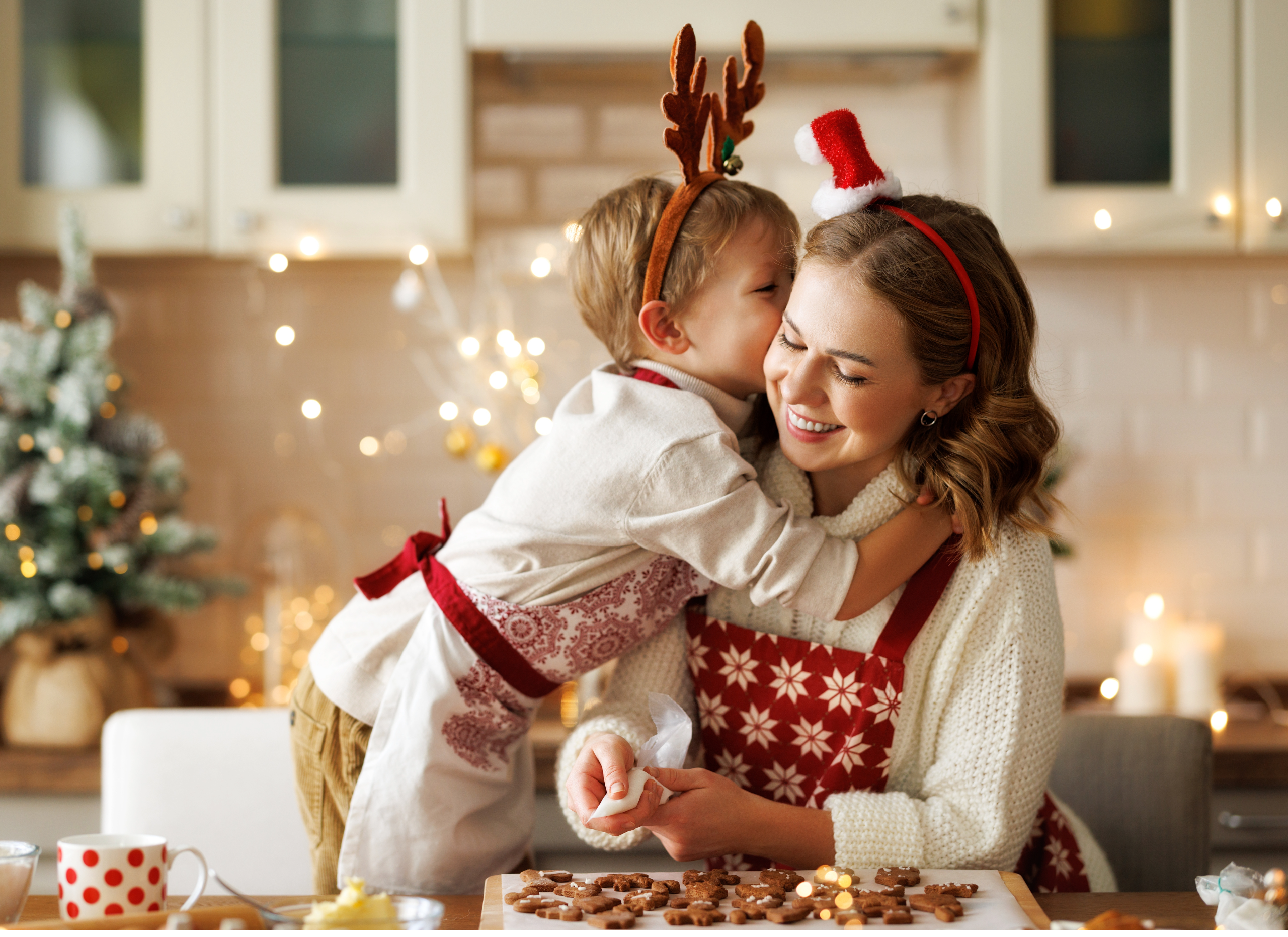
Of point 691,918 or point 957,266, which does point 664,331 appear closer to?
point 957,266

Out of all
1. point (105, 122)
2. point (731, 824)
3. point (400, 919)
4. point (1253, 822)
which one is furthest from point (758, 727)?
point (105, 122)

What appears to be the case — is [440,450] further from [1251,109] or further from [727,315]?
[1251,109]

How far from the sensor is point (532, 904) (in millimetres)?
880

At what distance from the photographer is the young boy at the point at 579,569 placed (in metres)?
1.12

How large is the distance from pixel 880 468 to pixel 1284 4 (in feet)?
4.66

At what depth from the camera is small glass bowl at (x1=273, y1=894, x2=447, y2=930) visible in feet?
2.55

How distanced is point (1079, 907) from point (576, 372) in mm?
1606

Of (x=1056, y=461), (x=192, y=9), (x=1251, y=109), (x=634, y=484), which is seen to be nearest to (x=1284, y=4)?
(x=1251, y=109)

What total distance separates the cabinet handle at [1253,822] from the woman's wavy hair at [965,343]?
3.40 ft

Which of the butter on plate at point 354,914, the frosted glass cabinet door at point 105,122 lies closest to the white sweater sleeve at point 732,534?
the butter on plate at point 354,914

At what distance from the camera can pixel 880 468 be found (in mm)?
1233

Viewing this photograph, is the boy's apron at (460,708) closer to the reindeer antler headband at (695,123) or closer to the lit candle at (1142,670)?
the reindeer antler headband at (695,123)

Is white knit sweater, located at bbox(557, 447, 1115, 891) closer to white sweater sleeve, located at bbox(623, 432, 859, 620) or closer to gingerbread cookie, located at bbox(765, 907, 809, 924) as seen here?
white sweater sleeve, located at bbox(623, 432, 859, 620)

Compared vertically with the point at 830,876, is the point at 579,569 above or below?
above
